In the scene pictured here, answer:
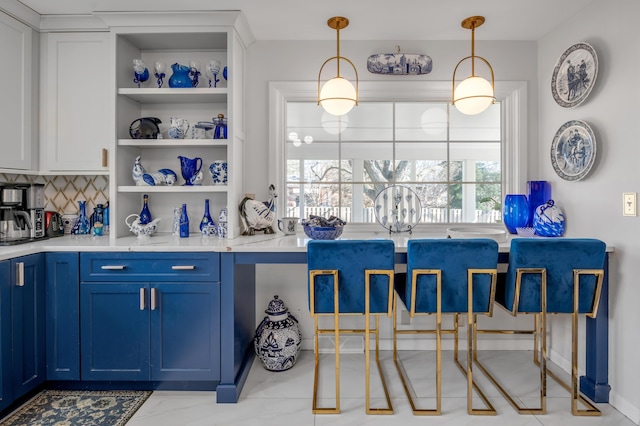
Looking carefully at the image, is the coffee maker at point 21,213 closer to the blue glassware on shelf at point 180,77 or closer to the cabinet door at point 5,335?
the cabinet door at point 5,335

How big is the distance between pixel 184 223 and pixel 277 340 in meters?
1.03

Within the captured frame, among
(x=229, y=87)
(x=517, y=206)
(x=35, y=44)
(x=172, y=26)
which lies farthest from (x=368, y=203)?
(x=35, y=44)

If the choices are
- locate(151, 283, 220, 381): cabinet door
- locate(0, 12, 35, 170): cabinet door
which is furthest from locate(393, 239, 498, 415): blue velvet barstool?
locate(0, 12, 35, 170): cabinet door

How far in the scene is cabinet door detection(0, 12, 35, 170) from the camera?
2.36 meters

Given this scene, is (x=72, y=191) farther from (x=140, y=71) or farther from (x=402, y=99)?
(x=402, y=99)

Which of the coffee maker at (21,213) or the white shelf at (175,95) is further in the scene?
the white shelf at (175,95)

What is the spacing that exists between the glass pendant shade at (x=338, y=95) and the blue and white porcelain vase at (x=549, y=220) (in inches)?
57.5

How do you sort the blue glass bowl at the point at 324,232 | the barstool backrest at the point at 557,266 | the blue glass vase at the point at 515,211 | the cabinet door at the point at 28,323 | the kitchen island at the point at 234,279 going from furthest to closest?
the blue glass vase at the point at 515,211 < the blue glass bowl at the point at 324,232 < the kitchen island at the point at 234,279 < the cabinet door at the point at 28,323 < the barstool backrest at the point at 557,266

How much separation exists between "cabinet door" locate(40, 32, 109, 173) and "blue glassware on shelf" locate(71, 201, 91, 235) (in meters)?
0.33

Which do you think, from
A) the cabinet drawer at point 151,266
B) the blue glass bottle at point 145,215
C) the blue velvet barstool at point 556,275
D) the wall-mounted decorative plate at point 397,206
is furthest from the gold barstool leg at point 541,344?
the blue glass bottle at point 145,215

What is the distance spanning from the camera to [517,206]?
110 inches

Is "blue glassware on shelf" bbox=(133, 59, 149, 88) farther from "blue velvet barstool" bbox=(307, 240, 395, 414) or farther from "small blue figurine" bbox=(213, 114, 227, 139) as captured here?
"blue velvet barstool" bbox=(307, 240, 395, 414)

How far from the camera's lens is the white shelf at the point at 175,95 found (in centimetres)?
256

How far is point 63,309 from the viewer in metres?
2.24
